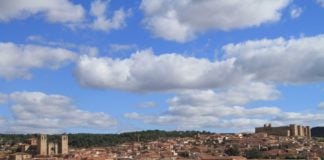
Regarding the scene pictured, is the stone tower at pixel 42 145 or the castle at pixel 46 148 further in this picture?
the castle at pixel 46 148

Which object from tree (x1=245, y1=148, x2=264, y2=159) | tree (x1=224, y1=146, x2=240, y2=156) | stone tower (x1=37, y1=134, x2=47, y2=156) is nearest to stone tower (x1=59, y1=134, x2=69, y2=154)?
stone tower (x1=37, y1=134, x2=47, y2=156)

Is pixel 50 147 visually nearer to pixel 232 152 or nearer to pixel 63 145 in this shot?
pixel 63 145

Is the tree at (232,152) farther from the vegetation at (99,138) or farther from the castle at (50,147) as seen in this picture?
the vegetation at (99,138)

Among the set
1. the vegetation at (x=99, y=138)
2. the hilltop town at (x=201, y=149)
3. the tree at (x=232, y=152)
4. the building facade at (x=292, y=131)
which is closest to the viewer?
the hilltop town at (x=201, y=149)

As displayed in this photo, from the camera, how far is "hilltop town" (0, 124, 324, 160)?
368 ft

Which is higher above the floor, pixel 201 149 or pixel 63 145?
pixel 63 145

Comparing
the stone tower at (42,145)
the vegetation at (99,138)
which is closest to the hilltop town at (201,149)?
the stone tower at (42,145)

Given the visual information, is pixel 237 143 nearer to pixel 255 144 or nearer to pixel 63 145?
pixel 255 144

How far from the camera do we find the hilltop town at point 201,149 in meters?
112

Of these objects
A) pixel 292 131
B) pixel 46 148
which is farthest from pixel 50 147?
pixel 292 131

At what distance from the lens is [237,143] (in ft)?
488

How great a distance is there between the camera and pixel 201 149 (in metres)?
135

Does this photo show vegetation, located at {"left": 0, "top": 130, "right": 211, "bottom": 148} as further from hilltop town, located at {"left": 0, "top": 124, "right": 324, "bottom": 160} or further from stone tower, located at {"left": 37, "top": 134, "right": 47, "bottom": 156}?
stone tower, located at {"left": 37, "top": 134, "right": 47, "bottom": 156}

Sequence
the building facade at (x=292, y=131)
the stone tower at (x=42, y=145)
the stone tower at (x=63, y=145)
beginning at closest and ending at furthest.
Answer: the stone tower at (x=42, y=145) < the stone tower at (x=63, y=145) < the building facade at (x=292, y=131)
